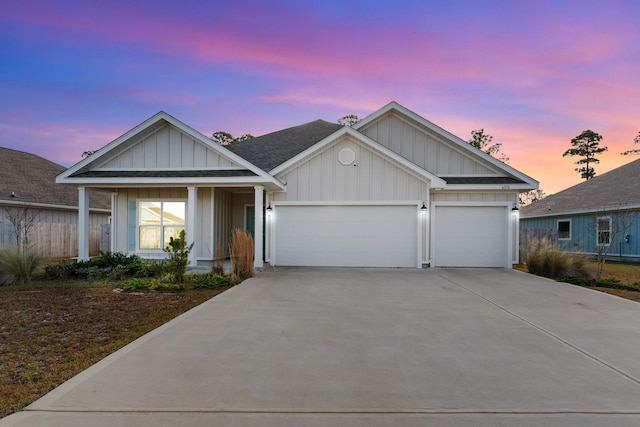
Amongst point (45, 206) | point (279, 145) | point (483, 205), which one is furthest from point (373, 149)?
point (45, 206)

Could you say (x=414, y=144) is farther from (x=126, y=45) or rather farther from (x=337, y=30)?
(x=126, y=45)

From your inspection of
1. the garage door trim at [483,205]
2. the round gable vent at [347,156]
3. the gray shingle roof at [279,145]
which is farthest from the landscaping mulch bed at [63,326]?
the garage door trim at [483,205]

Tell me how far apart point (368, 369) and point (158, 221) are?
1150 cm

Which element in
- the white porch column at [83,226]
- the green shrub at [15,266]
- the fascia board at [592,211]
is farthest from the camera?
the fascia board at [592,211]

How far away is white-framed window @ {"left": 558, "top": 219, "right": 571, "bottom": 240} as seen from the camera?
20.8 meters

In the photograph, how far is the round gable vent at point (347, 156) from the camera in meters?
12.6

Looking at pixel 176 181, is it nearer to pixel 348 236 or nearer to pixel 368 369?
pixel 348 236

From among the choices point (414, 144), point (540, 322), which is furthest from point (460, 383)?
point (414, 144)

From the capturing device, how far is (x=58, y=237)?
17.5 meters

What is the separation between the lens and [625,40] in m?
12.5

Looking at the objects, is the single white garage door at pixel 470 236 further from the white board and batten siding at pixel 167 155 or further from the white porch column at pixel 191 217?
the white porch column at pixel 191 217

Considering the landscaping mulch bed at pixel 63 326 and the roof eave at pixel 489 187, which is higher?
the roof eave at pixel 489 187

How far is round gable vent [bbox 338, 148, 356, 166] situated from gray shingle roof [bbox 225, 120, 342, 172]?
2903 mm

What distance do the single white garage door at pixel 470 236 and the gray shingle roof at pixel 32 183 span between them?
57.6 feet
